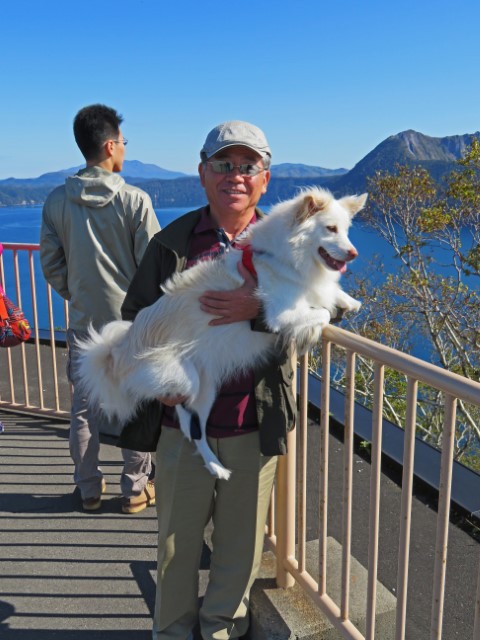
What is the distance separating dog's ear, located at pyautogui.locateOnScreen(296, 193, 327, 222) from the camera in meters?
1.92

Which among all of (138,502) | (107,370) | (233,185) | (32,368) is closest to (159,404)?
(107,370)

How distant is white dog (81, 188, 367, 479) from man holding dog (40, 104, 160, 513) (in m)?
1.16

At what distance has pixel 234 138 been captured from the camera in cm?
200

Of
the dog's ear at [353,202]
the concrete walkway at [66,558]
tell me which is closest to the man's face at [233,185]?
the dog's ear at [353,202]

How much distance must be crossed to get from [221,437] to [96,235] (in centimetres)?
170

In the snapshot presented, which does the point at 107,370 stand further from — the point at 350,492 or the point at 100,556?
the point at 100,556

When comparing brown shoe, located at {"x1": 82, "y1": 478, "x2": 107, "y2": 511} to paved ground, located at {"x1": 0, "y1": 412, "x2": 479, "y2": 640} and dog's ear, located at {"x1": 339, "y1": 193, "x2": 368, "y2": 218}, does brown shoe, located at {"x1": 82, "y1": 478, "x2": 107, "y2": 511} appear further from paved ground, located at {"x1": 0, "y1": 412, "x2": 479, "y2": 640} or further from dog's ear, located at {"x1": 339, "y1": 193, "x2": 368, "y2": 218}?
dog's ear, located at {"x1": 339, "y1": 193, "x2": 368, "y2": 218}

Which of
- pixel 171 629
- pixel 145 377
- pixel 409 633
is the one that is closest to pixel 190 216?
pixel 145 377

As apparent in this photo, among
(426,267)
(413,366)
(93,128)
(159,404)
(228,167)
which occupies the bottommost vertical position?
(426,267)

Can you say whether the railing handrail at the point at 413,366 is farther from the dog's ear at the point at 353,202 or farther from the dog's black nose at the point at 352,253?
the dog's ear at the point at 353,202

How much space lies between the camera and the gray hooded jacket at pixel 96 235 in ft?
10.3

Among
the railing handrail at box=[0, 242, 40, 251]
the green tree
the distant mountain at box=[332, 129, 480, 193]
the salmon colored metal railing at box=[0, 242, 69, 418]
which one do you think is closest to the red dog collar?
the salmon colored metal railing at box=[0, 242, 69, 418]

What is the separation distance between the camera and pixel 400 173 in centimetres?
1111

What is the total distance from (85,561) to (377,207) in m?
10.4
